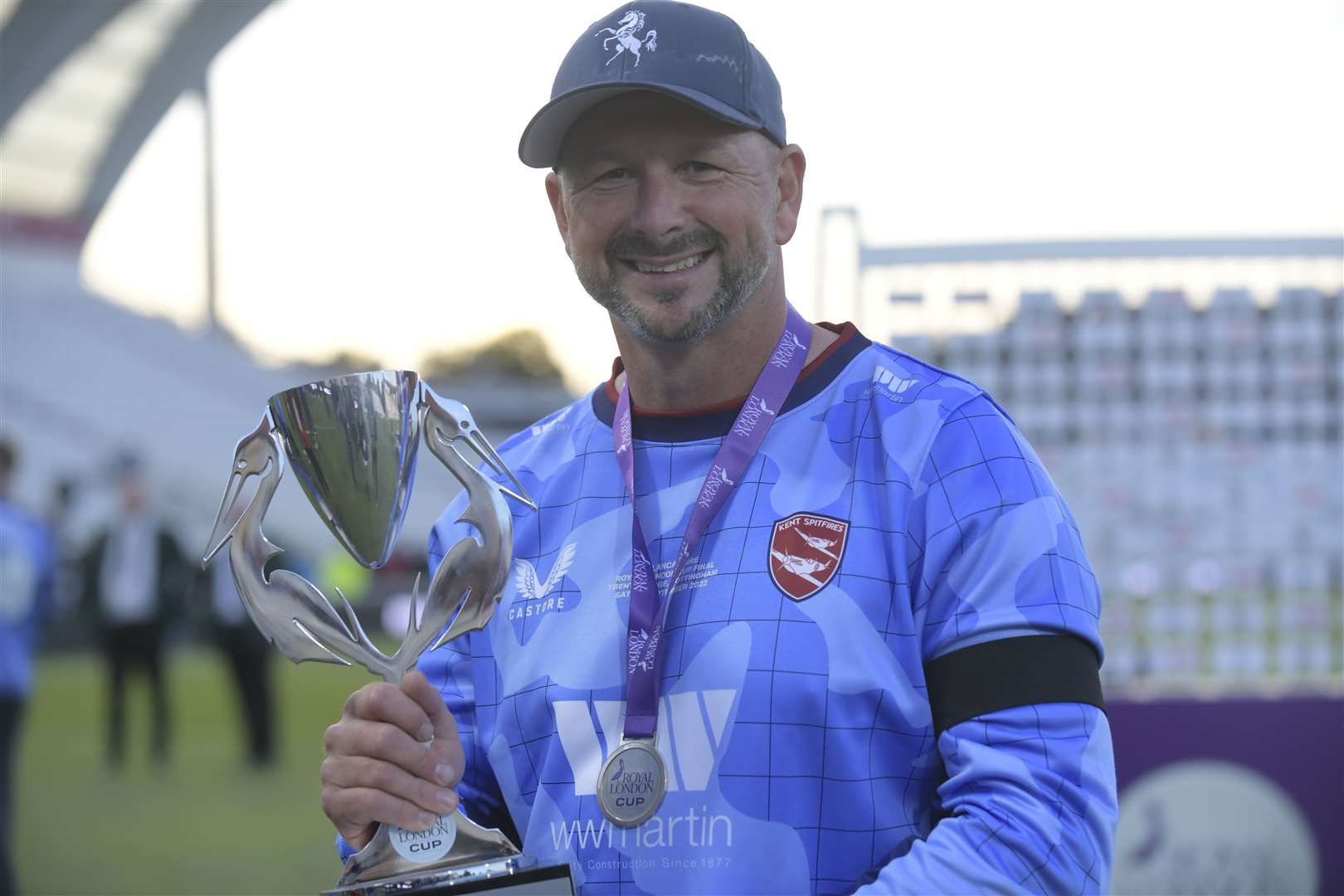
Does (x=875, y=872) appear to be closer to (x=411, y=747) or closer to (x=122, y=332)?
(x=411, y=747)

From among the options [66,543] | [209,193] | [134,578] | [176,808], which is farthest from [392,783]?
[209,193]

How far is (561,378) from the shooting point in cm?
6081

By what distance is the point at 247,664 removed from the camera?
8.20 metres

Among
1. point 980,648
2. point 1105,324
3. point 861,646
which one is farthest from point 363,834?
point 1105,324

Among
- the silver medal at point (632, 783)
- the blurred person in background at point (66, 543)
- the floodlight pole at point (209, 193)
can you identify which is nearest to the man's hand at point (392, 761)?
the silver medal at point (632, 783)

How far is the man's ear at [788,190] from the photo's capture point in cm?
162

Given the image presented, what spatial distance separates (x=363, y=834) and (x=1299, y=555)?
427 cm

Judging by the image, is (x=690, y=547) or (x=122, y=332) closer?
(x=690, y=547)

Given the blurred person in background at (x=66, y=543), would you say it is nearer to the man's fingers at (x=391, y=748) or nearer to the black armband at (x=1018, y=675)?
the man's fingers at (x=391, y=748)

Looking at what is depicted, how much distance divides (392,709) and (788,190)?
789 millimetres

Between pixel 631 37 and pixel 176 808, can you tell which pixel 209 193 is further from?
pixel 631 37

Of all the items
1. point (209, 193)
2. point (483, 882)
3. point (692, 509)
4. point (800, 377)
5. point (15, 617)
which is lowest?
point (483, 882)

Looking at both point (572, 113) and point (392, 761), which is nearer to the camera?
point (392, 761)

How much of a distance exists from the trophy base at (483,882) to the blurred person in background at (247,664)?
6.63 m
